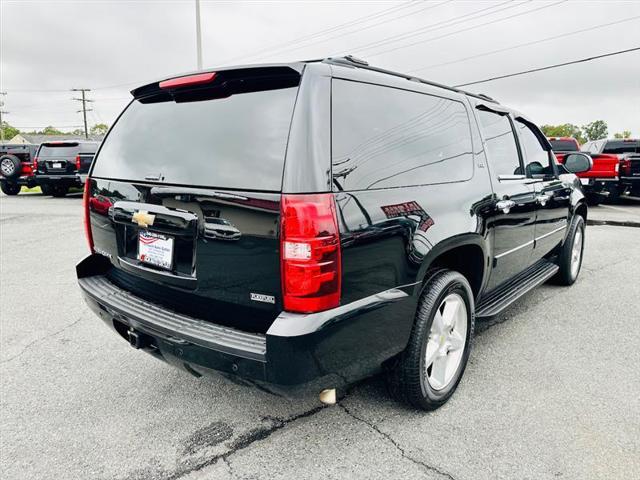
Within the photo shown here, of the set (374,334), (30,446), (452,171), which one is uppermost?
(452,171)

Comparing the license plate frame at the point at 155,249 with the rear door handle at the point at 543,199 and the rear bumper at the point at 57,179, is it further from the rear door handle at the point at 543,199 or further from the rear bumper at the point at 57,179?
the rear bumper at the point at 57,179

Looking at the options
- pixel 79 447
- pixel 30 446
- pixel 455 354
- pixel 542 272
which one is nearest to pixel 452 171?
pixel 455 354

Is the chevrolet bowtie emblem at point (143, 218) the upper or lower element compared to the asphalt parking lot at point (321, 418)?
upper

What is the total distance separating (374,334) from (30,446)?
6.05 feet

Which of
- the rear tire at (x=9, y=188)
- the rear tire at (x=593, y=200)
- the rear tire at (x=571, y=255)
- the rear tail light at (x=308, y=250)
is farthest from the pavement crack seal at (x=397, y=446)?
the rear tire at (x=9, y=188)

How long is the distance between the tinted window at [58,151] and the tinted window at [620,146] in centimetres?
1685

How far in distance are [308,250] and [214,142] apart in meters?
0.74

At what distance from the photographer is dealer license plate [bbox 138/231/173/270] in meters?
2.29

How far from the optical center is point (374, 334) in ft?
7.07

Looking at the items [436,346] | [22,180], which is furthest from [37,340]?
[22,180]

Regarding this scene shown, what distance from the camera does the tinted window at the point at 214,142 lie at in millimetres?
2004

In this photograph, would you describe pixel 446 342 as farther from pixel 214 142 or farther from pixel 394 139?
pixel 214 142

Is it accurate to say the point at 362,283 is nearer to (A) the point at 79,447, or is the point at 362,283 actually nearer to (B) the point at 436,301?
(B) the point at 436,301

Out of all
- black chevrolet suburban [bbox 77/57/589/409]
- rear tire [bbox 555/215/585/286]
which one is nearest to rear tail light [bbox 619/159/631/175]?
rear tire [bbox 555/215/585/286]
